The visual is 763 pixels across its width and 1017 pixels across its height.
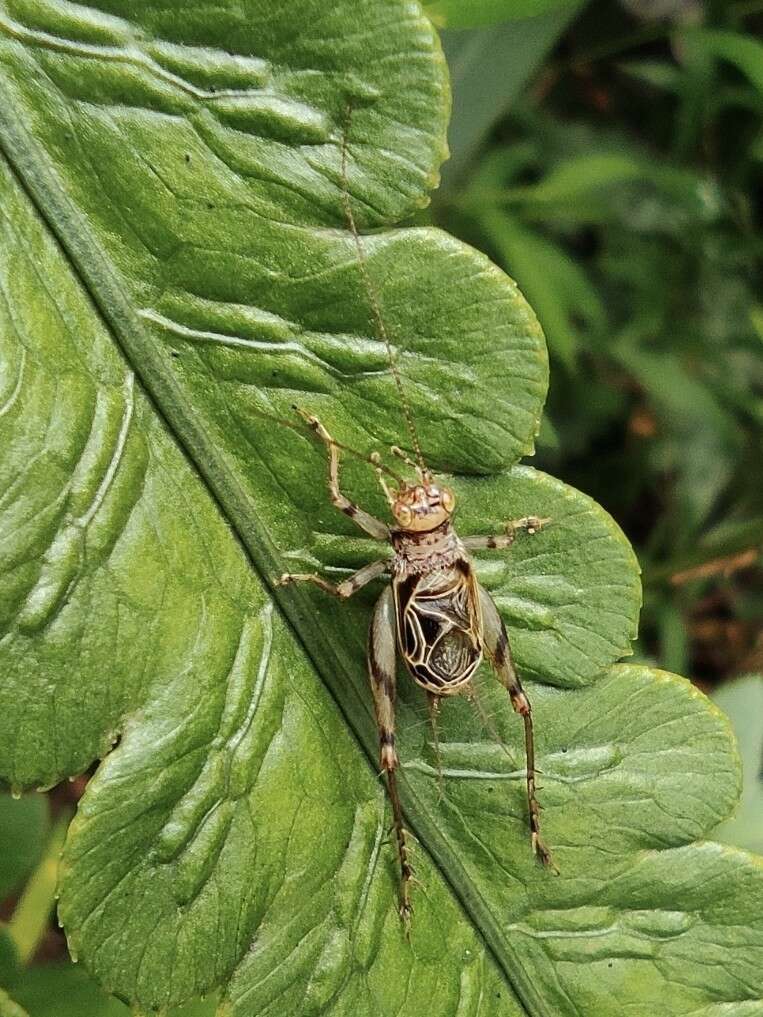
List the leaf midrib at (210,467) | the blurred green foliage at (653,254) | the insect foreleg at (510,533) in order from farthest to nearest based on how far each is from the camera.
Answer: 1. the blurred green foliage at (653,254)
2. the insect foreleg at (510,533)
3. the leaf midrib at (210,467)

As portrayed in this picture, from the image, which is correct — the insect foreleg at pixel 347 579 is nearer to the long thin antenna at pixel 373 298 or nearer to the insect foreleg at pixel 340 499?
the insect foreleg at pixel 340 499

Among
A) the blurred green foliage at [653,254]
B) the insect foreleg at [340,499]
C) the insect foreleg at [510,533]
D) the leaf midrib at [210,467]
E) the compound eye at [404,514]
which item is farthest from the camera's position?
the blurred green foliage at [653,254]

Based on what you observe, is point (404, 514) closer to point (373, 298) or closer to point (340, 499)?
point (340, 499)

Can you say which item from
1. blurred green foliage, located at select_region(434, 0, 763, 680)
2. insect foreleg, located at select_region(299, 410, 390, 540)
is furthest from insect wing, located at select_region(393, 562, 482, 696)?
blurred green foliage, located at select_region(434, 0, 763, 680)

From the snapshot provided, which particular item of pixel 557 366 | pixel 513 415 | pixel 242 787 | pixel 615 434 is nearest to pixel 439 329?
pixel 513 415

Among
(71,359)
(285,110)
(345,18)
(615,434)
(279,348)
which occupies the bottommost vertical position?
(615,434)

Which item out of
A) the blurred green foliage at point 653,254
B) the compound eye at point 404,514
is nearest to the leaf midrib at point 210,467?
the compound eye at point 404,514

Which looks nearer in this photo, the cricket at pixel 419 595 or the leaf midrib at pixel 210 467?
the leaf midrib at pixel 210 467

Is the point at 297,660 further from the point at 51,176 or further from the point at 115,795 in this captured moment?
the point at 51,176
